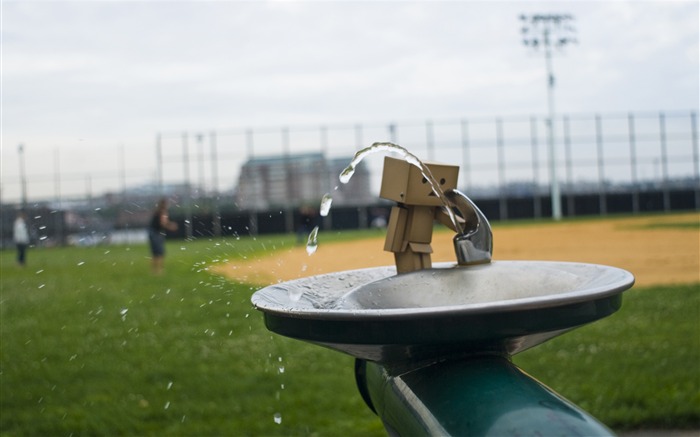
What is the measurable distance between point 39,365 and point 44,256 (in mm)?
19803

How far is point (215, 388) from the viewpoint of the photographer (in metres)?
5.61

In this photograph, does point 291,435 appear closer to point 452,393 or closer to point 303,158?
point 452,393

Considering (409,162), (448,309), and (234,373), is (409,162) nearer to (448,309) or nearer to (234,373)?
(448,309)

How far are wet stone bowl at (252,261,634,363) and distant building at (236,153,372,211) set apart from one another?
1314 inches

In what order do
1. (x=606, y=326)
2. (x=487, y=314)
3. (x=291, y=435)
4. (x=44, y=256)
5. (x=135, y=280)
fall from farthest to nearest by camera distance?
(x=44, y=256) < (x=135, y=280) < (x=606, y=326) < (x=291, y=435) < (x=487, y=314)


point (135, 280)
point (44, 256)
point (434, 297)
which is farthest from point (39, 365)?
point (44, 256)

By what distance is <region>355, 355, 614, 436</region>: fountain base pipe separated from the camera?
1101 millimetres

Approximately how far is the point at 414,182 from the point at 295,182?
115ft

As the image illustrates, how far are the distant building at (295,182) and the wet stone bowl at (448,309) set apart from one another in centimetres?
3338

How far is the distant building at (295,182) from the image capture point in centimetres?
3550

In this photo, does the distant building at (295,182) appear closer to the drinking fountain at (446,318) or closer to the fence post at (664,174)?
the fence post at (664,174)

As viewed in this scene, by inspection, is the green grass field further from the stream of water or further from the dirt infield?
the dirt infield

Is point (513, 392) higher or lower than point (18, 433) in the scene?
higher

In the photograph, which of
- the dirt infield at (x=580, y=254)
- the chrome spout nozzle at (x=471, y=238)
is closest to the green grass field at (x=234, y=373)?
the chrome spout nozzle at (x=471, y=238)
